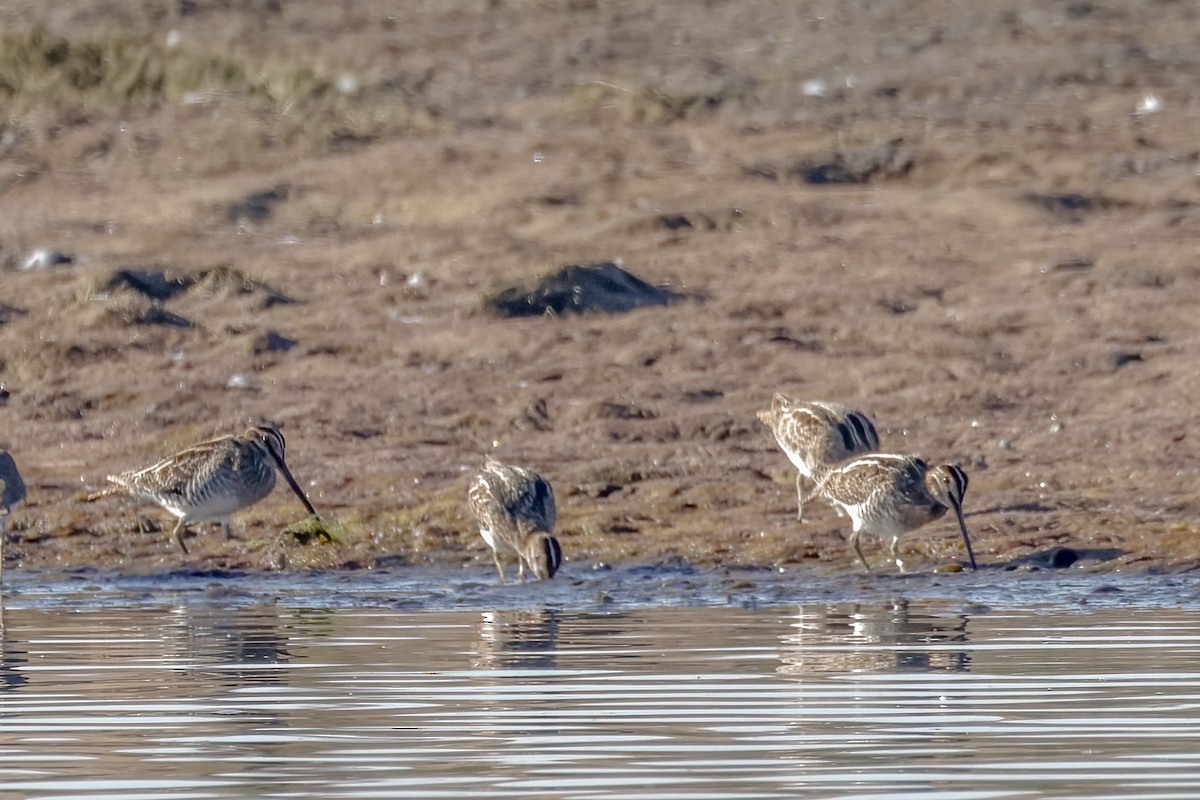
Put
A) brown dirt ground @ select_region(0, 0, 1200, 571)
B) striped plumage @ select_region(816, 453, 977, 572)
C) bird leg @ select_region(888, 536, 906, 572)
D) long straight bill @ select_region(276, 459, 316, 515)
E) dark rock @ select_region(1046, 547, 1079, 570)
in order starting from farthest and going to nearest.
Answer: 1. brown dirt ground @ select_region(0, 0, 1200, 571)
2. long straight bill @ select_region(276, 459, 316, 515)
3. bird leg @ select_region(888, 536, 906, 572)
4. dark rock @ select_region(1046, 547, 1079, 570)
5. striped plumage @ select_region(816, 453, 977, 572)

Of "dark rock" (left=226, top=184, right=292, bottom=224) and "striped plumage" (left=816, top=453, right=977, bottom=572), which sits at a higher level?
"dark rock" (left=226, top=184, right=292, bottom=224)

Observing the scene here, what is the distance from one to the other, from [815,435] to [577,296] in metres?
5.31

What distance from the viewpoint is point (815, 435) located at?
13438mm

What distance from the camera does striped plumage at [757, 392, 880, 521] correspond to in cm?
1331

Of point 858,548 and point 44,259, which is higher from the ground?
point 44,259

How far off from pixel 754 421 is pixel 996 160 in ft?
27.4

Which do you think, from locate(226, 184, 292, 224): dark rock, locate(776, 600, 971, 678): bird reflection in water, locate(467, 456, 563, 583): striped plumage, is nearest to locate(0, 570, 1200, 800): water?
locate(776, 600, 971, 678): bird reflection in water

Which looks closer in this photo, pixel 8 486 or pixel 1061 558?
pixel 1061 558

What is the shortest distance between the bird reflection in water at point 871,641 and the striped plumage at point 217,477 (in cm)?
357

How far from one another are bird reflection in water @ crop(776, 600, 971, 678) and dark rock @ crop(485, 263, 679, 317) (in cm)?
752

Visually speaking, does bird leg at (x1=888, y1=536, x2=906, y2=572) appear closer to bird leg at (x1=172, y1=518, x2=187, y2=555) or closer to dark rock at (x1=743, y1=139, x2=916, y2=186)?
bird leg at (x1=172, y1=518, x2=187, y2=555)

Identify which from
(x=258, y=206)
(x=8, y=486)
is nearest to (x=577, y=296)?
(x=8, y=486)

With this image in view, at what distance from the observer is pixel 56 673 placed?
29.4 ft

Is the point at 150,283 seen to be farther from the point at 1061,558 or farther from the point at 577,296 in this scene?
the point at 1061,558
